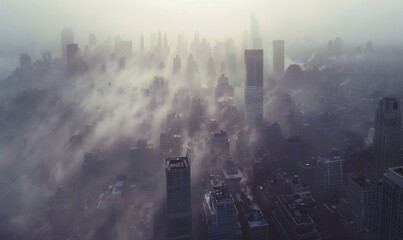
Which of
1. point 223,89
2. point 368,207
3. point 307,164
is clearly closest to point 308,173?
point 307,164

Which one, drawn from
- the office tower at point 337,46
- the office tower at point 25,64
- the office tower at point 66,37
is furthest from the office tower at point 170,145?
the office tower at point 337,46

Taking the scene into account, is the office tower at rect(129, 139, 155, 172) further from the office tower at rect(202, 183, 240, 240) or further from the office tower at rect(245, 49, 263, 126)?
the office tower at rect(245, 49, 263, 126)

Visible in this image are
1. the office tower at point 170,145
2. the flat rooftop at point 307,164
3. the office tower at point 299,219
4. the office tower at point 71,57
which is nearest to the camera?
the office tower at point 299,219

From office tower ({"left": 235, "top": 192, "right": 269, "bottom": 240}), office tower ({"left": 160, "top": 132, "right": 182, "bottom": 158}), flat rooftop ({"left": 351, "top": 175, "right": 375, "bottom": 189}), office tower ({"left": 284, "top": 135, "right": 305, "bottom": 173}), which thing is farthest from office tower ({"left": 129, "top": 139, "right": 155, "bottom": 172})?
flat rooftop ({"left": 351, "top": 175, "right": 375, "bottom": 189})

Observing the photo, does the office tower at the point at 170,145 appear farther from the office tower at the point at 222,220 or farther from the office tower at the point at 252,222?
the office tower at the point at 222,220


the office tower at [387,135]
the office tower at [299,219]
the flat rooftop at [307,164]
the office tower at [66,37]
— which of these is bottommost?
the office tower at [299,219]

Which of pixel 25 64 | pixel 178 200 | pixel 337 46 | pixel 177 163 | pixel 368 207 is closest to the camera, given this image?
pixel 178 200

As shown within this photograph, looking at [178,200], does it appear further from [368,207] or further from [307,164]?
[307,164]
